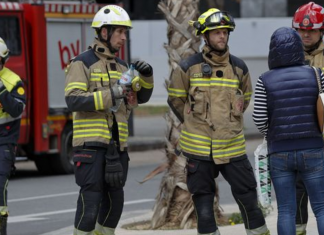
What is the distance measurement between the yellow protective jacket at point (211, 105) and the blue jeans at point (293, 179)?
50cm

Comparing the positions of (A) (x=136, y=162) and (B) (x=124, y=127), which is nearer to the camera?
(B) (x=124, y=127)

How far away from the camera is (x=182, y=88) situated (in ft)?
24.9

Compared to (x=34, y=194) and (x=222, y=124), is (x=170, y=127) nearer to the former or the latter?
(x=222, y=124)

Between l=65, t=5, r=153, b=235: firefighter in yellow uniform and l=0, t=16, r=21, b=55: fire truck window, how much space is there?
26.1 feet

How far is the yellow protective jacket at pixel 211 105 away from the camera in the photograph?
7.41m

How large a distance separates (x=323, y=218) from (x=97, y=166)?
5.63ft

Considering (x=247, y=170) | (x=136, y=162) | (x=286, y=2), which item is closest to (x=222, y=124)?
(x=247, y=170)

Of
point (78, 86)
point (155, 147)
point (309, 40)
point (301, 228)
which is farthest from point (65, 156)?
point (78, 86)

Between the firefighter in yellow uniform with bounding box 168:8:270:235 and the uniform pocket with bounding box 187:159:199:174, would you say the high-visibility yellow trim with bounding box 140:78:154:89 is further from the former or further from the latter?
the uniform pocket with bounding box 187:159:199:174

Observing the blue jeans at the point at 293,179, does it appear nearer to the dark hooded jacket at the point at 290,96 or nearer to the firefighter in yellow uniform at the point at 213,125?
the dark hooded jacket at the point at 290,96

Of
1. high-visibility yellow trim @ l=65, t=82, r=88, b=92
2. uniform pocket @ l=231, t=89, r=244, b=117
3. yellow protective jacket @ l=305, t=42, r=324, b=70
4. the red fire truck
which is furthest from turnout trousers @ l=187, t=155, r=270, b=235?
the red fire truck

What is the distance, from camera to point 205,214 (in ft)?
24.6

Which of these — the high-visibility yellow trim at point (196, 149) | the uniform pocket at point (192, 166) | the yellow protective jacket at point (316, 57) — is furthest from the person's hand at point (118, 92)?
the yellow protective jacket at point (316, 57)

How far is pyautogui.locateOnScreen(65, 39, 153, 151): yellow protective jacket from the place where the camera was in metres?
7.30
